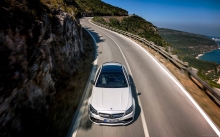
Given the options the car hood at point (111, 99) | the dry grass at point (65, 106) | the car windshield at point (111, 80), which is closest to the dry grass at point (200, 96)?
the car hood at point (111, 99)

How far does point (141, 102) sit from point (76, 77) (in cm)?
465

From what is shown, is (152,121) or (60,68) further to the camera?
(60,68)

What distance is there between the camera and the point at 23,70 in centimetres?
476

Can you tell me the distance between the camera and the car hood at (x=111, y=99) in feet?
17.3

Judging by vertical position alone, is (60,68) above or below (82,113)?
above

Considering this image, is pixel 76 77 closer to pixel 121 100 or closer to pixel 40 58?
pixel 40 58

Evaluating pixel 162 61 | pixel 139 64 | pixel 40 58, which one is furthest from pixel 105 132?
pixel 162 61

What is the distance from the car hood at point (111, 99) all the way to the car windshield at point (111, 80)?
0.26m

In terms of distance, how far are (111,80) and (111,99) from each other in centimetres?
124

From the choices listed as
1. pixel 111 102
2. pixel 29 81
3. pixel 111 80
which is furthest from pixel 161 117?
pixel 29 81

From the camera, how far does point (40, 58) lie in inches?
229

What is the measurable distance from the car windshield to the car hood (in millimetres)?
260

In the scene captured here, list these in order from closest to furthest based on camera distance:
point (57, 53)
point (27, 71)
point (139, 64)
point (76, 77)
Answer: point (27, 71)
point (57, 53)
point (76, 77)
point (139, 64)

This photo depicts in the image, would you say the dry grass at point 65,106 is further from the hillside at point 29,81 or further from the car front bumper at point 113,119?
the car front bumper at point 113,119
